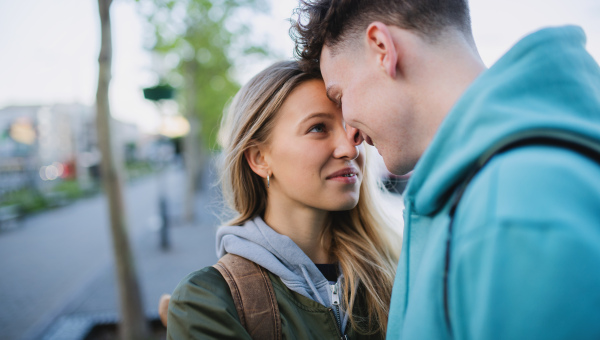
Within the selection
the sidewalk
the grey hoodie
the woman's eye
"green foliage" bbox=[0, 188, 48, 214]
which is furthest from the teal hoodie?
"green foliage" bbox=[0, 188, 48, 214]

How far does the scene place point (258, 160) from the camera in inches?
78.9

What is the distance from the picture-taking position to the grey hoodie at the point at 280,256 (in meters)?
1.64

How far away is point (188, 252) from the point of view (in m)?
8.42

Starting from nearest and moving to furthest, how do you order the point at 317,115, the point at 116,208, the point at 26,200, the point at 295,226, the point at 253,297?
the point at 253,297
the point at 317,115
the point at 295,226
the point at 116,208
the point at 26,200

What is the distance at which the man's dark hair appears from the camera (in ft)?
4.01

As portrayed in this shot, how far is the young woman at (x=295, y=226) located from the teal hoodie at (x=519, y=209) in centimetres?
75

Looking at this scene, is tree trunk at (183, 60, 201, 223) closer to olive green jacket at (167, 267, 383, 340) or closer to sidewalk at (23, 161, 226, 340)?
sidewalk at (23, 161, 226, 340)

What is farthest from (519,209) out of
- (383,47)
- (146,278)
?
(146,278)

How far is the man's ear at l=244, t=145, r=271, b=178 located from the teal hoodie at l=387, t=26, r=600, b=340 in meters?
1.09

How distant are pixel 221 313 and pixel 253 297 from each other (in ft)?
0.56

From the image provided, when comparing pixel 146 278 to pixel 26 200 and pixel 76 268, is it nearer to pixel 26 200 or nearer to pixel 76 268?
pixel 76 268

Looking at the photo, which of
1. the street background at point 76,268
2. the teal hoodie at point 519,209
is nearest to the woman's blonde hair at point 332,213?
the street background at point 76,268

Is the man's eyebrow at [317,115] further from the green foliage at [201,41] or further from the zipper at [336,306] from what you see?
the green foliage at [201,41]

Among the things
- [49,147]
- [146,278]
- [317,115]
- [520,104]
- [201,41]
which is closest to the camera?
[520,104]
